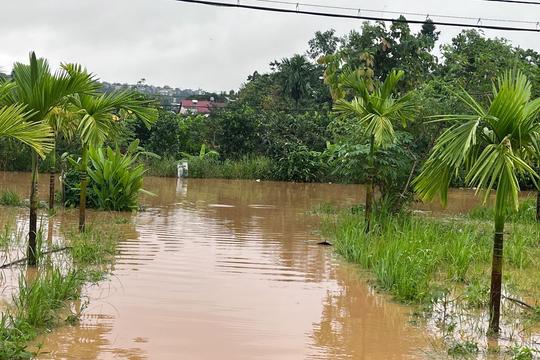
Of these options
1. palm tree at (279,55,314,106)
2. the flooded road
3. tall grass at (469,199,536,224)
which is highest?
palm tree at (279,55,314,106)

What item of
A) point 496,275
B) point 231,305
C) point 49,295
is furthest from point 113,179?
point 496,275

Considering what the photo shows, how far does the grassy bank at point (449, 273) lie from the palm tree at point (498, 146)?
0.51 m

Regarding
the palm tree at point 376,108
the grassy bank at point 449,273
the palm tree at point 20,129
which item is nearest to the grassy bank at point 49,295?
the palm tree at point 20,129

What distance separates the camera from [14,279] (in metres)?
7.43

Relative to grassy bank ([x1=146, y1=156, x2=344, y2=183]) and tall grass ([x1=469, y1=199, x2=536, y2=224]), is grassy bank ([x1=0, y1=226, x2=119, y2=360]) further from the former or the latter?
grassy bank ([x1=146, y1=156, x2=344, y2=183])

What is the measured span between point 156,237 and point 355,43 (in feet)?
63.2

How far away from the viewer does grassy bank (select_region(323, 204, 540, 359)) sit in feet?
20.5

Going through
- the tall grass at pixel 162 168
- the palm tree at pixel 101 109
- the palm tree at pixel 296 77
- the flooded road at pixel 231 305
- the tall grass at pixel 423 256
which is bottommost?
the flooded road at pixel 231 305

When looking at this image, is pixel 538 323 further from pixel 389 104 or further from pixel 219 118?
pixel 219 118

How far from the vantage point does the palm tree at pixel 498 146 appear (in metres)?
5.50

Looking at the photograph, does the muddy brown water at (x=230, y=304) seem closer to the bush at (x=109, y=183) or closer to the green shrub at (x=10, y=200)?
the bush at (x=109, y=183)

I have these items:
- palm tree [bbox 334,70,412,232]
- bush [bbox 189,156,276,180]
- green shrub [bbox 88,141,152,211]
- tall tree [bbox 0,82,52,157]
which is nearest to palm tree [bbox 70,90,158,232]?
tall tree [bbox 0,82,52,157]

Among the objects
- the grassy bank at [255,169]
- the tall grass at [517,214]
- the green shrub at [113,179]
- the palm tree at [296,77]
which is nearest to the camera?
the green shrub at [113,179]

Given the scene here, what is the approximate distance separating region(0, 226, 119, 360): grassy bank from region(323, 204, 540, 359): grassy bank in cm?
342
